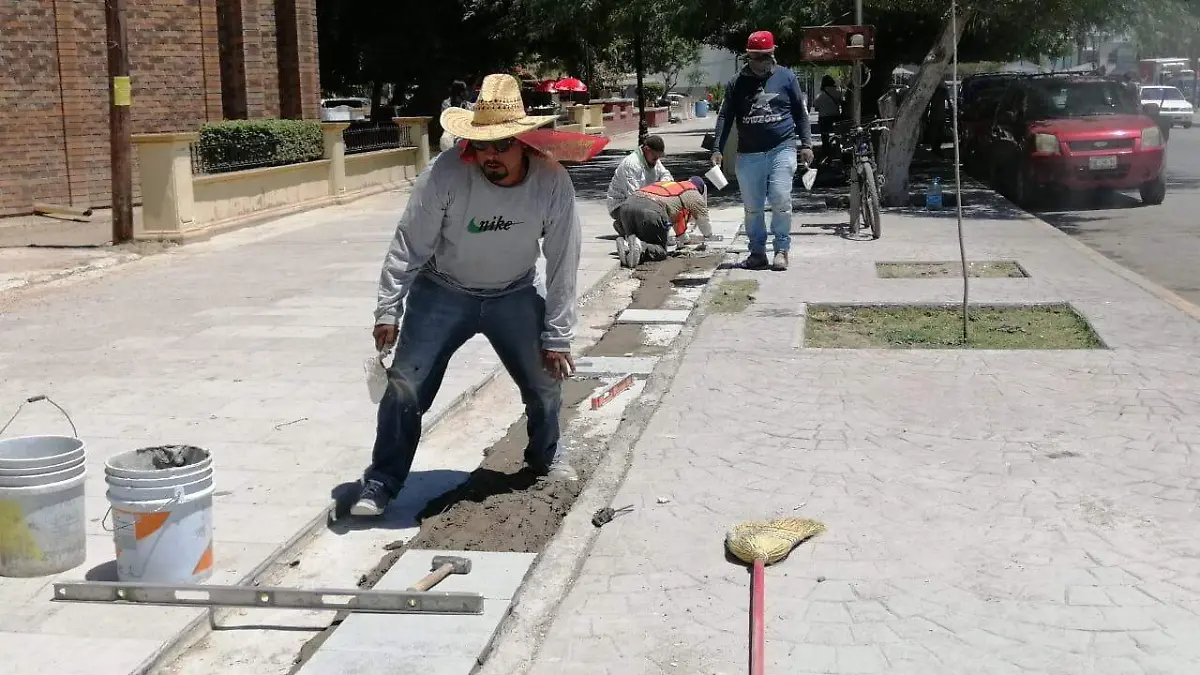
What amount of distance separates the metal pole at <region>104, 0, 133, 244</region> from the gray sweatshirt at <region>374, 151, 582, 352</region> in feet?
33.0

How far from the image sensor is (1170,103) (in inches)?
1804

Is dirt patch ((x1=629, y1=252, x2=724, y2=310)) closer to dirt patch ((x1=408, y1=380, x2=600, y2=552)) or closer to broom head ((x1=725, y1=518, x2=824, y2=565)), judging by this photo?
dirt patch ((x1=408, y1=380, x2=600, y2=552))

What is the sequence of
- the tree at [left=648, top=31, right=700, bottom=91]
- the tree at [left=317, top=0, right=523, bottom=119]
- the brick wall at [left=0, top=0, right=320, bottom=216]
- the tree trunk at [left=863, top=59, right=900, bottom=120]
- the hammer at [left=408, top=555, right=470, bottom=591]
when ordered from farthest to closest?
1. the tree at [left=648, top=31, right=700, bottom=91]
2. the tree at [left=317, top=0, right=523, bottom=119]
3. the tree trunk at [left=863, top=59, right=900, bottom=120]
4. the brick wall at [left=0, top=0, right=320, bottom=216]
5. the hammer at [left=408, top=555, right=470, bottom=591]

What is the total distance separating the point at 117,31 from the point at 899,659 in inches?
500

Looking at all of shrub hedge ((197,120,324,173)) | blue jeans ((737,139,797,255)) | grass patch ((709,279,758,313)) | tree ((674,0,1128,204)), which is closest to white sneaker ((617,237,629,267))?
blue jeans ((737,139,797,255))

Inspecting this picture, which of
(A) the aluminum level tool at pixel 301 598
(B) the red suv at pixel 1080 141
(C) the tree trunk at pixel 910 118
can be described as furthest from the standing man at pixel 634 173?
(A) the aluminum level tool at pixel 301 598

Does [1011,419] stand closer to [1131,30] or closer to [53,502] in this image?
[53,502]

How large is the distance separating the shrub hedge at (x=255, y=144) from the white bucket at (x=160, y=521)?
41.6 feet

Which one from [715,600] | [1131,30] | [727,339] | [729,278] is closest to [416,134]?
[1131,30]

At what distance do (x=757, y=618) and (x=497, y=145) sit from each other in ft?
7.42

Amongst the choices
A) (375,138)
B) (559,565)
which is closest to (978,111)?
(375,138)

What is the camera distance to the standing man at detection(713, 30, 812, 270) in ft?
39.4

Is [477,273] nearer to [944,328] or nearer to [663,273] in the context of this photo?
[944,328]

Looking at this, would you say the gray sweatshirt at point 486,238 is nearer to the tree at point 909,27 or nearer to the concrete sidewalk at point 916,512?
the concrete sidewalk at point 916,512
